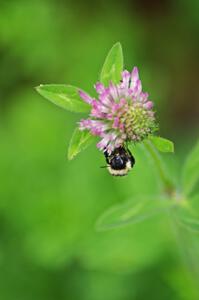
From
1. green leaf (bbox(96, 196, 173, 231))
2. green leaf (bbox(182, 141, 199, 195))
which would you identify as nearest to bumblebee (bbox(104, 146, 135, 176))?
green leaf (bbox(96, 196, 173, 231))

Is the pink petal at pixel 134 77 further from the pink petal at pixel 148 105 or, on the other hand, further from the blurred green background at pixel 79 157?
the blurred green background at pixel 79 157

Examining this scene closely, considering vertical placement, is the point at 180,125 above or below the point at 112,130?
above

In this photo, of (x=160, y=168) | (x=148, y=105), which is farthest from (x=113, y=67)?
(x=160, y=168)

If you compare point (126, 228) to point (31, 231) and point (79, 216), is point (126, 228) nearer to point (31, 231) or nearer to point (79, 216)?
point (79, 216)

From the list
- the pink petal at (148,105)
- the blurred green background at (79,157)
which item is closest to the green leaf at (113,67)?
the pink petal at (148,105)

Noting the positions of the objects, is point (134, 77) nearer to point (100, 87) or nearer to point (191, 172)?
point (100, 87)

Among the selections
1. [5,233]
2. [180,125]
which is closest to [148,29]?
[180,125]

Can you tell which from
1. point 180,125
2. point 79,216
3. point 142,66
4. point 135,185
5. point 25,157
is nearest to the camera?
point 135,185
